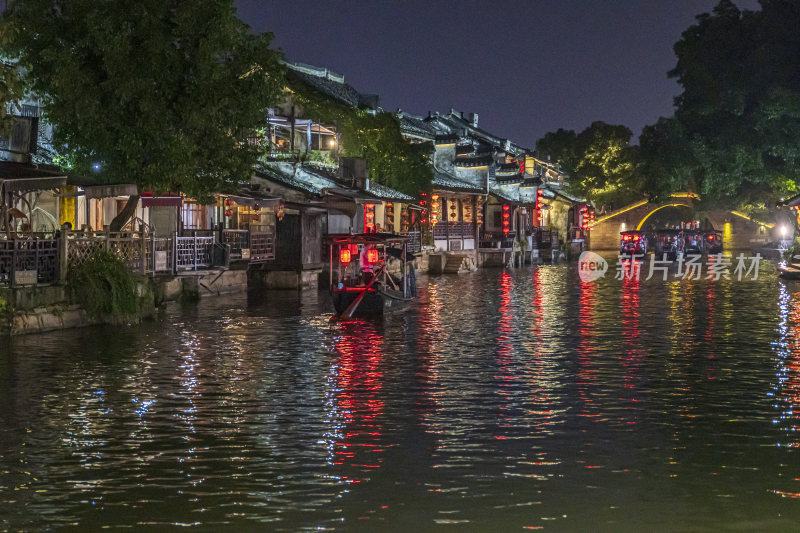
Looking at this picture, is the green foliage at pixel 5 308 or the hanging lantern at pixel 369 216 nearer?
the green foliage at pixel 5 308

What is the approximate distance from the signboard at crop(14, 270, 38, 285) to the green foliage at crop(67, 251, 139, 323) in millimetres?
1385

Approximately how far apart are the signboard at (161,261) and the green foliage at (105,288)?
2.88 metres

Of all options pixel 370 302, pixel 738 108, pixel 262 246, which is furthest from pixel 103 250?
pixel 738 108

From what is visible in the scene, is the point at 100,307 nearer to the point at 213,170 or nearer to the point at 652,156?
the point at 213,170

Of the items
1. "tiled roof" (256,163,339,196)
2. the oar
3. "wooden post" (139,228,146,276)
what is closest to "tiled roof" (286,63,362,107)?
"tiled roof" (256,163,339,196)

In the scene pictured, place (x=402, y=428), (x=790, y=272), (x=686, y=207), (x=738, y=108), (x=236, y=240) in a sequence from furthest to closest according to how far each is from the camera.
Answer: (x=686, y=207), (x=738, y=108), (x=790, y=272), (x=236, y=240), (x=402, y=428)

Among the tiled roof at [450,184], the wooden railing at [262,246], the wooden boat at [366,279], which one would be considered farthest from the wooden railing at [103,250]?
the tiled roof at [450,184]

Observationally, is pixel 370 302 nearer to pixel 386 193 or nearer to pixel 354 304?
pixel 354 304

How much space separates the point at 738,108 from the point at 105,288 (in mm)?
51941

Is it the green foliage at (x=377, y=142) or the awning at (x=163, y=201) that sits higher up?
the green foliage at (x=377, y=142)

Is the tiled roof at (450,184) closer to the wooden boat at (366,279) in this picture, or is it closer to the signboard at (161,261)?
the wooden boat at (366,279)

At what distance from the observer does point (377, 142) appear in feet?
171

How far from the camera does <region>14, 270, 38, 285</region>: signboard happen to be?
72.1ft

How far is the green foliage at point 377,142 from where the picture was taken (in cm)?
4794
